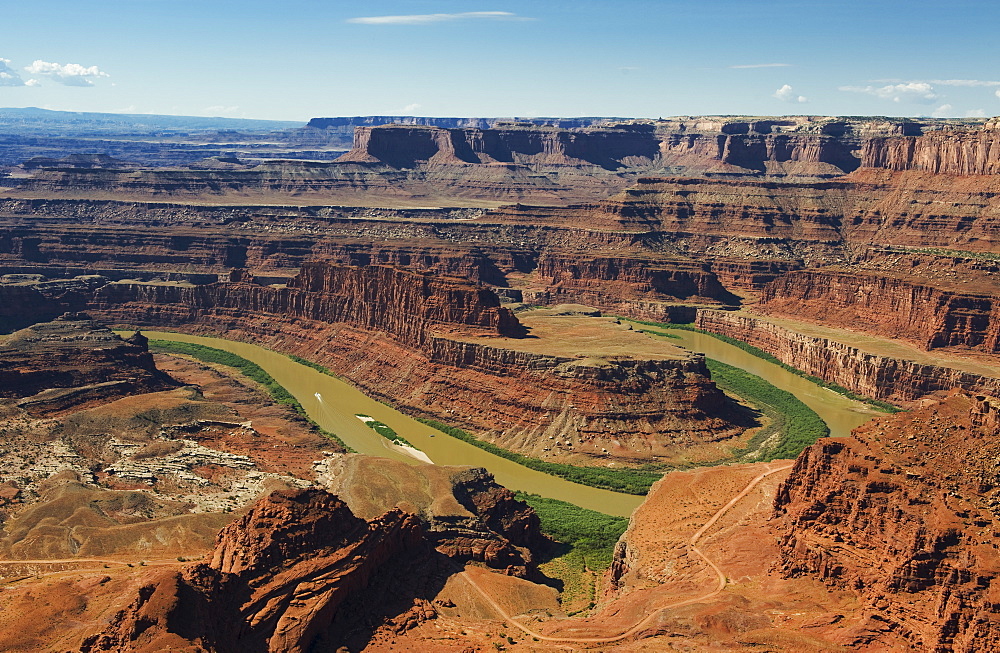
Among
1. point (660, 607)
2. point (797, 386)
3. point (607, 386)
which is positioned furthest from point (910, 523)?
point (797, 386)

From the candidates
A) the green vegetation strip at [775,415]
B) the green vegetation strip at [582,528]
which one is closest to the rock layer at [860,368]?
the green vegetation strip at [775,415]

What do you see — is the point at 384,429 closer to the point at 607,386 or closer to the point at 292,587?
the point at 607,386

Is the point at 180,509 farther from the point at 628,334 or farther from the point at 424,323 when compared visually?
the point at 628,334

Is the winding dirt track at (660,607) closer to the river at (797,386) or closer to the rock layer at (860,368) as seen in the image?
the river at (797,386)

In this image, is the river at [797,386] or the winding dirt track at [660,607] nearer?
the winding dirt track at [660,607]

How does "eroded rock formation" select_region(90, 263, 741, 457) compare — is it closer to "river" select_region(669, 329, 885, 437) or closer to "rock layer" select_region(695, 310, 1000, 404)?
"river" select_region(669, 329, 885, 437)

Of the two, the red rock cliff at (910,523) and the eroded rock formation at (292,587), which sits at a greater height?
the red rock cliff at (910,523)

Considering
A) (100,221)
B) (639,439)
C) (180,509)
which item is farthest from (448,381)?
(100,221)
